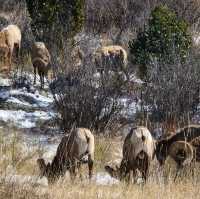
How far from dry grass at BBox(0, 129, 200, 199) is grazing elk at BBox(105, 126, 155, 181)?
201 mm

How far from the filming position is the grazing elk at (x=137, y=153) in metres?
8.87

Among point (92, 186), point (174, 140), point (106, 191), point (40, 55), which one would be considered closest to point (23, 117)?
point (40, 55)

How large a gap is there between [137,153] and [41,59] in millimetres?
7683

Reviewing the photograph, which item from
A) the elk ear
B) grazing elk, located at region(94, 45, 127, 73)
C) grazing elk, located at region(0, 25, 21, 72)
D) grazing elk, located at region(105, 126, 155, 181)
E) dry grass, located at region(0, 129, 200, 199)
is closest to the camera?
dry grass, located at region(0, 129, 200, 199)

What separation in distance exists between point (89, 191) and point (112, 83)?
6.06 m

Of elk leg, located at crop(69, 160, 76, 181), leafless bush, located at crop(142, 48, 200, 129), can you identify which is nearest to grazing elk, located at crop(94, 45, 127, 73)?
leafless bush, located at crop(142, 48, 200, 129)

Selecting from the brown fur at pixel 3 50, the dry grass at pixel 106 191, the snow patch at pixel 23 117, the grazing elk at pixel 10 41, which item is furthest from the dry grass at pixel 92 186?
the grazing elk at pixel 10 41

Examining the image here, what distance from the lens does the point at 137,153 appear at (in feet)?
29.2

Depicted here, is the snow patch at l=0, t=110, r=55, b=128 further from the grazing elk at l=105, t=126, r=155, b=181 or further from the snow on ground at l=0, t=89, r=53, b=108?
the grazing elk at l=105, t=126, r=155, b=181

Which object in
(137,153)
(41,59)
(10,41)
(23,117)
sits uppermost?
(10,41)

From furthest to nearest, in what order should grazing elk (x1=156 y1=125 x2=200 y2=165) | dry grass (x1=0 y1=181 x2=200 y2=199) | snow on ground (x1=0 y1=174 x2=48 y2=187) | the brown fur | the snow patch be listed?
the brown fur < the snow patch < grazing elk (x1=156 y1=125 x2=200 y2=165) < snow on ground (x1=0 y1=174 x2=48 y2=187) < dry grass (x1=0 y1=181 x2=200 y2=199)

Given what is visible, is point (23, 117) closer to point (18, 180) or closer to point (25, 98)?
point (25, 98)

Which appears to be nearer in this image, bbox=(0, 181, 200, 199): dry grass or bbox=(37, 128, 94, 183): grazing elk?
bbox=(0, 181, 200, 199): dry grass

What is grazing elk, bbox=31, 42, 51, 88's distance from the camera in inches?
627
